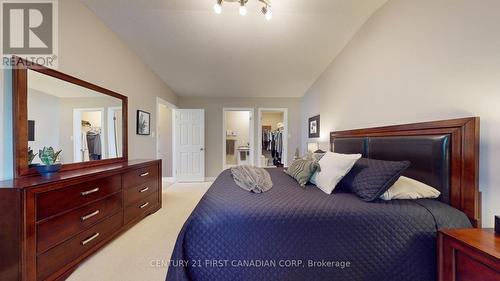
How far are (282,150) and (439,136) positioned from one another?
396 cm

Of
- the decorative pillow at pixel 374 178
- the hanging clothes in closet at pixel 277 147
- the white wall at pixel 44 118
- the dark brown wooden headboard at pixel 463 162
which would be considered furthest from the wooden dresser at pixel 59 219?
the hanging clothes in closet at pixel 277 147

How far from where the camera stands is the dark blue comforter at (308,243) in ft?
3.62

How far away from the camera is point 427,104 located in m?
1.63

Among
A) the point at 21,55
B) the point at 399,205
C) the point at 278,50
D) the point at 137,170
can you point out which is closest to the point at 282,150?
the point at 278,50

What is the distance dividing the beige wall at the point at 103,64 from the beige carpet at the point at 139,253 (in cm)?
100

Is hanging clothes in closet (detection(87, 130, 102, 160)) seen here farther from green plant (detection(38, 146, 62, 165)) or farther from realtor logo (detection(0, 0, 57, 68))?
realtor logo (detection(0, 0, 57, 68))

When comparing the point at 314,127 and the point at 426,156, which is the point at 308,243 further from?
the point at 314,127

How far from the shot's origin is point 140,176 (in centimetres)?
252

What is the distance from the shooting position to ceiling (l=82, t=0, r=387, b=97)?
2270 millimetres

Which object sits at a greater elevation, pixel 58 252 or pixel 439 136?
pixel 439 136

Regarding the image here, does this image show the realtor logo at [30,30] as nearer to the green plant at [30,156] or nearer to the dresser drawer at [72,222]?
the green plant at [30,156]

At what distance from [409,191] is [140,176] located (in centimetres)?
279

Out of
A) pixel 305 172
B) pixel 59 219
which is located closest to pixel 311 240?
pixel 305 172

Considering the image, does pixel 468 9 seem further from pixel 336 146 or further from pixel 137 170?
pixel 137 170
